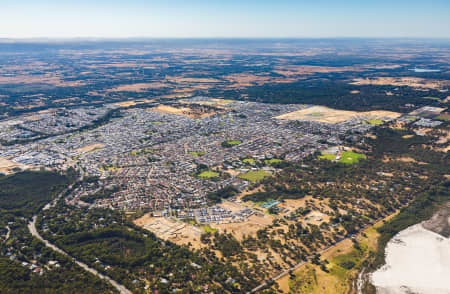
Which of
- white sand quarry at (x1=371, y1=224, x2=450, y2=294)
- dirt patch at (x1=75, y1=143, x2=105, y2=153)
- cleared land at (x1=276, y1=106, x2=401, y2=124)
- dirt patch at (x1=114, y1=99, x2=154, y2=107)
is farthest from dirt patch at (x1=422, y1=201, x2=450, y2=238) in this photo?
dirt patch at (x1=114, y1=99, x2=154, y2=107)

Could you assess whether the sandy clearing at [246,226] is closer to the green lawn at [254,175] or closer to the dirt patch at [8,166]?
the green lawn at [254,175]

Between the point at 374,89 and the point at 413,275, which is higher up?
the point at 374,89

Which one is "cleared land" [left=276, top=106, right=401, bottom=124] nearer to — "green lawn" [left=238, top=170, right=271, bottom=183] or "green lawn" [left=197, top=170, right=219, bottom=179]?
"green lawn" [left=238, top=170, right=271, bottom=183]

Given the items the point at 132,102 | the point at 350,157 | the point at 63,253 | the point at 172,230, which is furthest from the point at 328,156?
the point at 132,102

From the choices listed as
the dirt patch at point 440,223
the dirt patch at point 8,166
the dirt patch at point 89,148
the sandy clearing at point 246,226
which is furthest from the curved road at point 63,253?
the dirt patch at point 440,223

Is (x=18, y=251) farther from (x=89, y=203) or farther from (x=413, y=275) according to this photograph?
(x=413, y=275)

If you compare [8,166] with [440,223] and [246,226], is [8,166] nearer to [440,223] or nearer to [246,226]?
[246,226]

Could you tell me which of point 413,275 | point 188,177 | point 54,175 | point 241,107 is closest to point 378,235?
point 413,275
